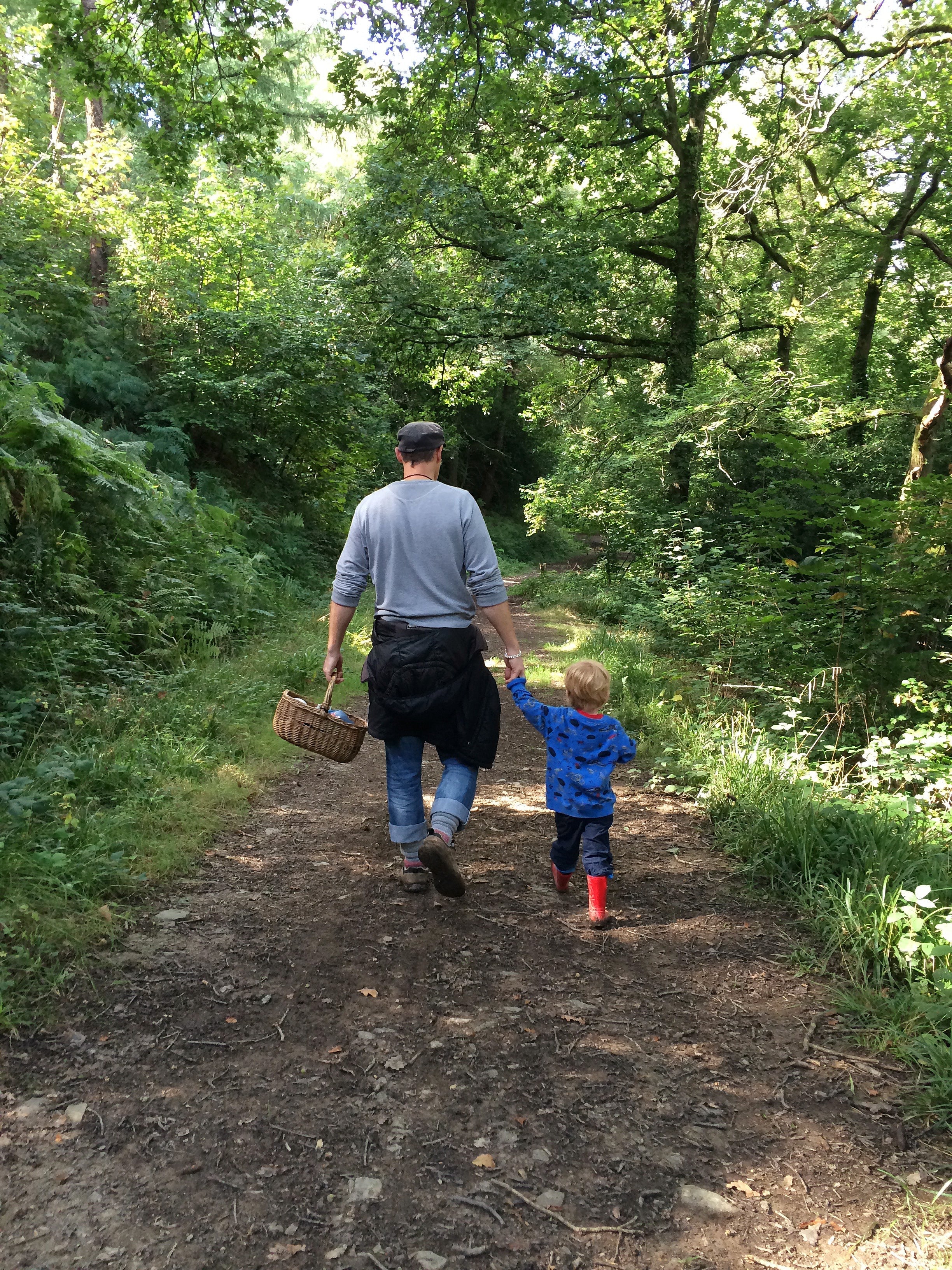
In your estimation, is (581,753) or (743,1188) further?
(581,753)

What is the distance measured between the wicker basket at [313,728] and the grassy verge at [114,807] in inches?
33.4

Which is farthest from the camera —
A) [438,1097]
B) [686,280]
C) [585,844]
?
[686,280]

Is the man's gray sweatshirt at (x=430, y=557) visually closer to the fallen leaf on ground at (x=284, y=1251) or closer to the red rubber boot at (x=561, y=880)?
the red rubber boot at (x=561, y=880)

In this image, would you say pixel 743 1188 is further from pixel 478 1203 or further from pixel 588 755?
pixel 588 755

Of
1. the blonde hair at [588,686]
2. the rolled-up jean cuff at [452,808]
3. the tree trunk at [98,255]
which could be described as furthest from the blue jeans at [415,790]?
the tree trunk at [98,255]

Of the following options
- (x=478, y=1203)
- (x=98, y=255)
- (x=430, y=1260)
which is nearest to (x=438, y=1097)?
(x=478, y=1203)

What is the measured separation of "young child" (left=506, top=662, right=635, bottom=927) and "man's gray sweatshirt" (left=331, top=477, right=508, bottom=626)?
1.39 ft

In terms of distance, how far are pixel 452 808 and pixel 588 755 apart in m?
0.65

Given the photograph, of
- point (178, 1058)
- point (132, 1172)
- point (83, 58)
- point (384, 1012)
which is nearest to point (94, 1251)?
point (132, 1172)

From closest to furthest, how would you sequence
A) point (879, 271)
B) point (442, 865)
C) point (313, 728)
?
point (442, 865)
point (313, 728)
point (879, 271)

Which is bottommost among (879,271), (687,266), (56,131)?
(687,266)

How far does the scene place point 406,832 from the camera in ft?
11.9

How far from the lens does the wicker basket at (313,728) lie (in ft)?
12.0

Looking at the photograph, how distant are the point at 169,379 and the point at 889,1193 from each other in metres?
12.8
